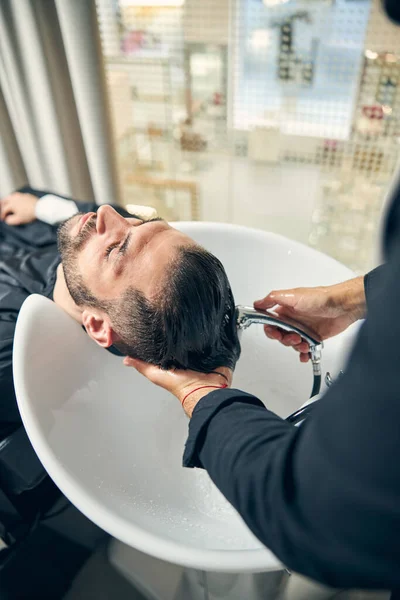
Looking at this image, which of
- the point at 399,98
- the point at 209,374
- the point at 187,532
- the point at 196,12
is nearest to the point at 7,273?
the point at 209,374

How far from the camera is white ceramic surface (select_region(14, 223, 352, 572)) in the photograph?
0.66 meters

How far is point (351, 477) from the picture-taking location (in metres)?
0.35

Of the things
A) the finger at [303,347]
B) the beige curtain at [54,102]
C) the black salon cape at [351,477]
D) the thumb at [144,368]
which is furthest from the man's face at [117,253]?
the beige curtain at [54,102]

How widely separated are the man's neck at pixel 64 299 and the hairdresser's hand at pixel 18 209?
42cm

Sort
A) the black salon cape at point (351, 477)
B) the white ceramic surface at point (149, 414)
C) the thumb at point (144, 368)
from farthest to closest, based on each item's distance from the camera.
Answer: the thumb at point (144, 368) → the white ceramic surface at point (149, 414) → the black salon cape at point (351, 477)

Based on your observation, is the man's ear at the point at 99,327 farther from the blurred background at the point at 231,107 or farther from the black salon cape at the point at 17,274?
the blurred background at the point at 231,107

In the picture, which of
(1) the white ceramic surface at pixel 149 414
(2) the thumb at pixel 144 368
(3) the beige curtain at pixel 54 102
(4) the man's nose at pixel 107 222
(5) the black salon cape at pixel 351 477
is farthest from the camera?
(3) the beige curtain at pixel 54 102

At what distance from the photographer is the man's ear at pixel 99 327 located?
2.82 feet

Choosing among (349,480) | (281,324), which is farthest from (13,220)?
(349,480)

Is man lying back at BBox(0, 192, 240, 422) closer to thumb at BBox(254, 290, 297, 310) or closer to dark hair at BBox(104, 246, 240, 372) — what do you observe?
dark hair at BBox(104, 246, 240, 372)

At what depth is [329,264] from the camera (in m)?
1.06

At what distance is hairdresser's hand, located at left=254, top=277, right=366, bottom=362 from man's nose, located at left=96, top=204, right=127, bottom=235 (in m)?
0.38

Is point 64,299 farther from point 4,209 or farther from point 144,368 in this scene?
point 4,209

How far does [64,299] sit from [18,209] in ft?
1.88
